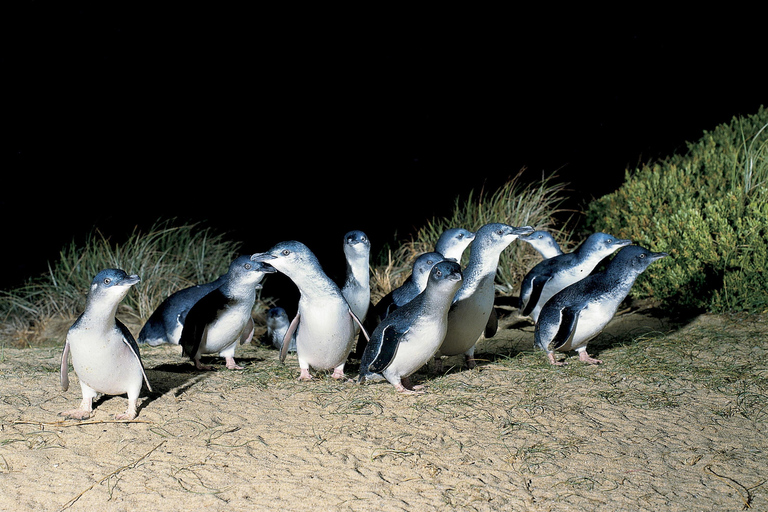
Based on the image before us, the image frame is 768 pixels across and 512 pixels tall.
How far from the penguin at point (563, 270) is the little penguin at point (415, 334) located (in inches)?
83.7

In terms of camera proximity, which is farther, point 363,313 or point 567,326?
point 363,313

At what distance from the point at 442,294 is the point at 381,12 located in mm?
9065

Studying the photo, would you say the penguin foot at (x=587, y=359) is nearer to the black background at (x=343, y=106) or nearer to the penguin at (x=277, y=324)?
the penguin at (x=277, y=324)

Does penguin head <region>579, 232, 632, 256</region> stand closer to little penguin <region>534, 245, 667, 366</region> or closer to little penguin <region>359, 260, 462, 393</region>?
little penguin <region>534, 245, 667, 366</region>

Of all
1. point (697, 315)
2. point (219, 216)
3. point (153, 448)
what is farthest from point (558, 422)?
point (219, 216)

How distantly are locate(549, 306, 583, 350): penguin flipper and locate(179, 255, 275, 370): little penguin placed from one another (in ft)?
6.45

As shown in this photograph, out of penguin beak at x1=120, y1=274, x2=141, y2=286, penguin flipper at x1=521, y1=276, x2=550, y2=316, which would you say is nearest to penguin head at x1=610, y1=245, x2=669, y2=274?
penguin flipper at x1=521, y1=276, x2=550, y2=316

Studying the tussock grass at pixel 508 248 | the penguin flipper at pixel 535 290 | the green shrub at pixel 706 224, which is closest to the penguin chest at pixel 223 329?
the penguin flipper at pixel 535 290

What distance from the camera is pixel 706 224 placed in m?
6.65

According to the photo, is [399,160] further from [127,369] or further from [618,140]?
[127,369]

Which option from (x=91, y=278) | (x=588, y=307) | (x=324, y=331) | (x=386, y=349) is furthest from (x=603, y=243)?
(x=91, y=278)

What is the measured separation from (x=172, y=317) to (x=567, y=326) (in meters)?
3.11

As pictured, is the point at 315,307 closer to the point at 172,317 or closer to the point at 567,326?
the point at 567,326

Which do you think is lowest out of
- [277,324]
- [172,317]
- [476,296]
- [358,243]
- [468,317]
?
[277,324]
